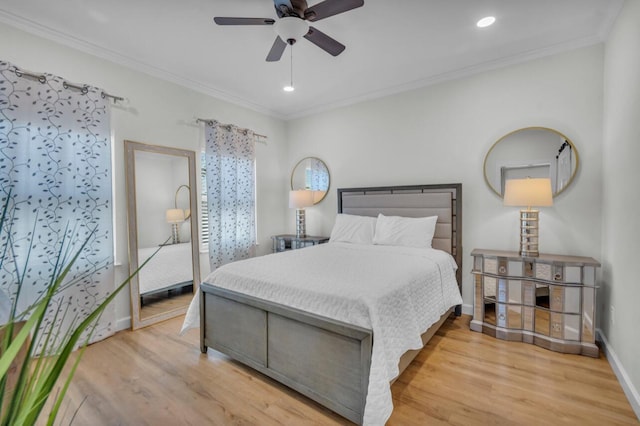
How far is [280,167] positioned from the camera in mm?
5137

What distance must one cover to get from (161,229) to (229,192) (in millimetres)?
1007

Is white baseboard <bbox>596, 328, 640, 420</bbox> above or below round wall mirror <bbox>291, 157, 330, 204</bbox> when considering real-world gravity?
below

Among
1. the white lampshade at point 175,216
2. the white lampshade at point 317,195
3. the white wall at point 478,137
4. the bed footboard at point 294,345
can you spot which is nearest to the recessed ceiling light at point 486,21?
the white wall at point 478,137

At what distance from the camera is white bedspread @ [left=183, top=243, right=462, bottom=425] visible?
1.76m

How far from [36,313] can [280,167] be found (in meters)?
4.68

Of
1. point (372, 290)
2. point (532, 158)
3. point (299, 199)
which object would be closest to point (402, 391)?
point (372, 290)

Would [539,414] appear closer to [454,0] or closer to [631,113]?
[631,113]

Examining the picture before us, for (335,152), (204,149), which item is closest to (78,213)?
(204,149)

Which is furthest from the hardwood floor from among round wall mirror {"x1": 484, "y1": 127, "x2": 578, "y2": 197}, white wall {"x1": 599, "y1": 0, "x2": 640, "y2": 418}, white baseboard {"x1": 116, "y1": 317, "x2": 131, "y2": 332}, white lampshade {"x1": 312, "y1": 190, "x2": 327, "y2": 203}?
white lampshade {"x1": 312, "y1": 190, "x2": 327, "y2": 203}

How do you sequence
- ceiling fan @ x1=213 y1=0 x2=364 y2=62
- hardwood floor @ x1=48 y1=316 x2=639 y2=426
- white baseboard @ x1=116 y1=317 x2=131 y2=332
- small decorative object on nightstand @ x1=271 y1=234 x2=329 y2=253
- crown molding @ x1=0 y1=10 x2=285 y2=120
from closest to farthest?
hardwood floor @ x1=48 y1=316 x2=639 y2=426 < ceiling fan @ x1=213 y1=0 x2=364 y2=62 < crown molding @ x1=0 y1=10 x2=285 y2=120 < white baseboard @ x1=116 y1=317 x2=131 y2=332 < small decorative object on nightstand @ x1=271 y1=234 x2=329 y2=253

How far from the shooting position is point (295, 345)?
2074mm

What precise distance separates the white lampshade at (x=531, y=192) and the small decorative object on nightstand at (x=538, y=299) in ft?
1.66

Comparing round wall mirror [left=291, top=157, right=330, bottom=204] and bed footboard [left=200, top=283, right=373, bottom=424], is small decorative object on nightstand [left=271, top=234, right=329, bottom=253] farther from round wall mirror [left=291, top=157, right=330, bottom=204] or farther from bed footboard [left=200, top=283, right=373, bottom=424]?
bed footboard [left=200, top=283, right=373, bottom=424]

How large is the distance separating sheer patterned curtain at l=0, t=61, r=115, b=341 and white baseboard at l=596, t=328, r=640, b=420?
3.87 metres
